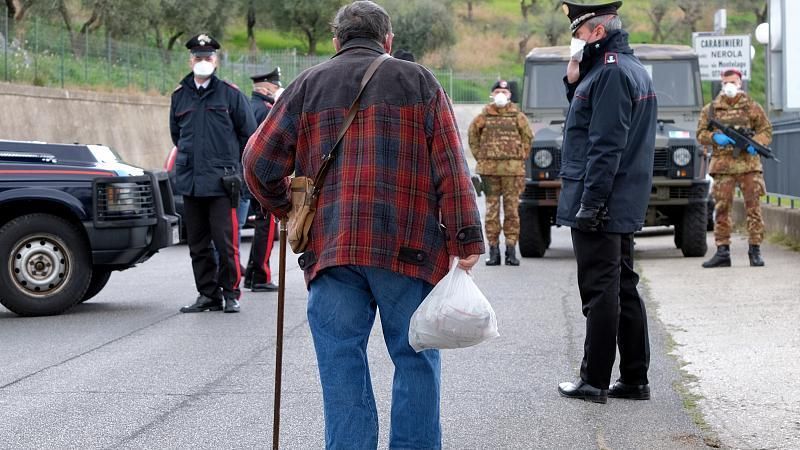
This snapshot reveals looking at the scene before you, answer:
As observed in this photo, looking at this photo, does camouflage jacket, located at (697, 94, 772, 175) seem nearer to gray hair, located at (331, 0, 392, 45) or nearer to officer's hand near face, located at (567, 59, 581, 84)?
officer's hand near face, located at (567, 59, 581, 84)

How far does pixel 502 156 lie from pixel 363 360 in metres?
10.1

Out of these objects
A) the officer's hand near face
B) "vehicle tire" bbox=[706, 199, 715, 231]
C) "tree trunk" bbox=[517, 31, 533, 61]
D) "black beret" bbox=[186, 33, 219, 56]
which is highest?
"tree trunk" bbox=[517, 31, 533, 61]

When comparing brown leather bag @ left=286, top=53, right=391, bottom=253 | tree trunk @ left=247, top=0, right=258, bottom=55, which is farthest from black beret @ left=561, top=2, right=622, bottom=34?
tree trunk @ left=247, top=0, right=258, bottom=55

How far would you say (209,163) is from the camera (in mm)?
10383

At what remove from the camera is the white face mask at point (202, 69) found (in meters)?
10.5

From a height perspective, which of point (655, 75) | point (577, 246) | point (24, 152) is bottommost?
point (577, 246)

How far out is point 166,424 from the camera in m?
6.45

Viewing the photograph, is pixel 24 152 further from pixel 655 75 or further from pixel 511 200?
pixel 655 75

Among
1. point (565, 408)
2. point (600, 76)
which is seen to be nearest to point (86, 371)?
point (565, 408)

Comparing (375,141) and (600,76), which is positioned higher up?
(600,76)

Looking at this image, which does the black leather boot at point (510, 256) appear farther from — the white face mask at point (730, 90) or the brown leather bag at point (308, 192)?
the brown leather bag at point (308, 192)

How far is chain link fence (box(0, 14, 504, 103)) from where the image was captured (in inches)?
1158

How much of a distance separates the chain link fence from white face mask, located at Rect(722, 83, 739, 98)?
17769mm

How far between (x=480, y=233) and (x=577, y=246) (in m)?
2.15
